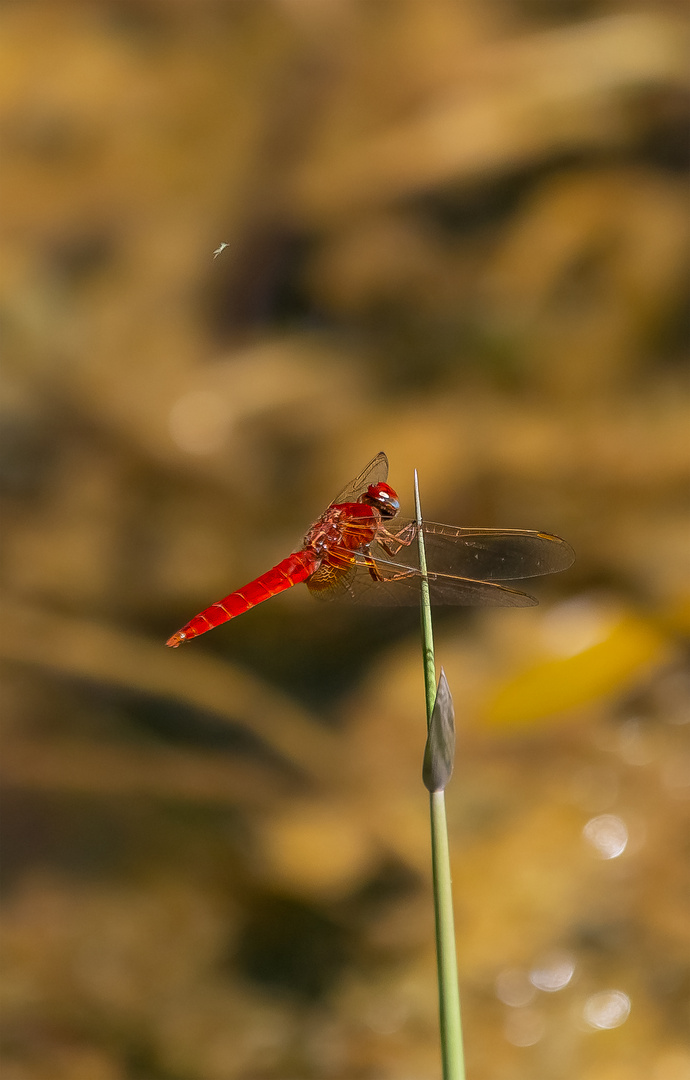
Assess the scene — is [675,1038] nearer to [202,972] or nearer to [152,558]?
[202,972]

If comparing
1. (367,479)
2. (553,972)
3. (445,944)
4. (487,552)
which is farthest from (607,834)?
(445,944)

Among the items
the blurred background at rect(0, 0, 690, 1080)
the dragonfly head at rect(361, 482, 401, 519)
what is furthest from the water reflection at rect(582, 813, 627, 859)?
the dragonfly head at rect(361, 482, 401, 519)

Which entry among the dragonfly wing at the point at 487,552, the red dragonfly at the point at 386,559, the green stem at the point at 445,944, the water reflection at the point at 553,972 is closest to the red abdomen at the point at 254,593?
the red dragonfly at the point at 386,559

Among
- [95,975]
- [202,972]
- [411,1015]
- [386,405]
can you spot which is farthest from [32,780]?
[386,405]

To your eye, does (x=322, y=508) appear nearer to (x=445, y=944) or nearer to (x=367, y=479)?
(x=367, y=479)

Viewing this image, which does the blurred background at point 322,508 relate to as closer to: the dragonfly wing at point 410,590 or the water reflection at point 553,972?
the water reflection at point 553,972

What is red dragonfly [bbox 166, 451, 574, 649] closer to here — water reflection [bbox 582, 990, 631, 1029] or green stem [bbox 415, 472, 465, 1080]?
green stem [bbox 415, 472, 465, 1080]
